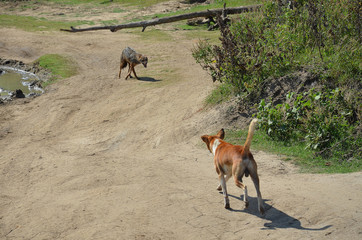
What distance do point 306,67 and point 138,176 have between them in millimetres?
5566

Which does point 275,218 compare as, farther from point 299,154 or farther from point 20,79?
point 20,79

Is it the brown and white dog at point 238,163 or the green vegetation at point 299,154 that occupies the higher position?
the brown and white dog at point 238,163

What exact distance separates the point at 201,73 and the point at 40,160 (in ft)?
26.3

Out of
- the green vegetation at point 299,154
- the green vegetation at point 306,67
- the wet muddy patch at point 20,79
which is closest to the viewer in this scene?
the green vegetation at point 299,154

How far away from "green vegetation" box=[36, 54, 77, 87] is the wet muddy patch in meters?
0.32

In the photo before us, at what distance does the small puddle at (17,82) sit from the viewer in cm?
1808

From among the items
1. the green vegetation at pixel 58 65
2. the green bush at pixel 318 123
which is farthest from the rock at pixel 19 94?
the green bush at pixel 318 123

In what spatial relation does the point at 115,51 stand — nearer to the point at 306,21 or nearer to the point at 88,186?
the point at 306,21

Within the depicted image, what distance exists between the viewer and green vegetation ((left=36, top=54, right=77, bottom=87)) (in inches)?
770

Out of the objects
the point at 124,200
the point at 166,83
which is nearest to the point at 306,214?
the point at 124,200

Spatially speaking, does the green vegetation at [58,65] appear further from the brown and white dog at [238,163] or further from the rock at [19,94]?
the brown and white dog at [238,163]

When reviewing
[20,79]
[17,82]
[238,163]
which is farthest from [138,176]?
[20,79]

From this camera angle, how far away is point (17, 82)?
19500 mm

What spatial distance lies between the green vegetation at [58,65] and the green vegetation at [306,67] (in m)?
7.82
